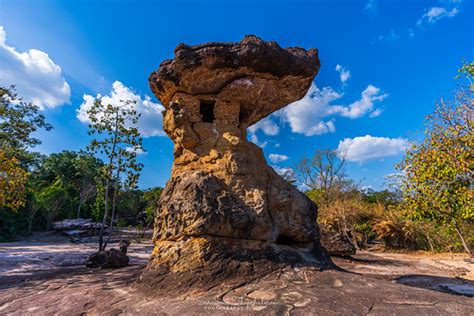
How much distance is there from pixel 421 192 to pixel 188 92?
24.0ft

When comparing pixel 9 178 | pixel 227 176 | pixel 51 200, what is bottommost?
pixel 227 176

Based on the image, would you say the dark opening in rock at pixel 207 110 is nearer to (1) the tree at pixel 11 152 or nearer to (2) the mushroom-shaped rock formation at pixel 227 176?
(2) the mushroom-shaped rock formation at pixel 227 176

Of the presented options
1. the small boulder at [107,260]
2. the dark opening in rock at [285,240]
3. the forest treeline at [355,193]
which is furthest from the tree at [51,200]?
the dark opening in rock at [285,240]

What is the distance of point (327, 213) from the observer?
51.9ft

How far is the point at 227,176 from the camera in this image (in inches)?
211

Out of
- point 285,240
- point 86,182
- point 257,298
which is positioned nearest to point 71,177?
point 86,182

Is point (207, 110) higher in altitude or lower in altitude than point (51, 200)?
higher

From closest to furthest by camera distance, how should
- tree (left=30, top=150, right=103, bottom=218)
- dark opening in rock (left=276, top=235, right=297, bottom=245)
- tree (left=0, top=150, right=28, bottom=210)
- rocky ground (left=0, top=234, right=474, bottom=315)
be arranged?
1. rocky ground (left=0, top=234, right=474, bottom=315)
2. dark opening in rock (left=276, top=235, right=297, bottom=245)
3. tree (left=0, top=150, right=28, bottom=210)
4. tree (left=30, top=150, right=103, bottom=218)

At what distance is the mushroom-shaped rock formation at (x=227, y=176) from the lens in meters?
4.54

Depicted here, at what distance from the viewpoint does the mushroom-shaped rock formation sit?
14.9ft

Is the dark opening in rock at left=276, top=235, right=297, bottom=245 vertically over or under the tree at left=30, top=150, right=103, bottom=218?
under

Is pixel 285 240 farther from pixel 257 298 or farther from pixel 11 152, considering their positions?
pixel 11 152

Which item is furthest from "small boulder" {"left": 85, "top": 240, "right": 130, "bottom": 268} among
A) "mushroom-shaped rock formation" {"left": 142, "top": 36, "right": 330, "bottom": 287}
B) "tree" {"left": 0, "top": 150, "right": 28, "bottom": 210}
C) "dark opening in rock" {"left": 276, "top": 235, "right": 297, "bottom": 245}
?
"dark opening in rock" {"left": 276, "top": 235, "right": 297, "bottom": 245}

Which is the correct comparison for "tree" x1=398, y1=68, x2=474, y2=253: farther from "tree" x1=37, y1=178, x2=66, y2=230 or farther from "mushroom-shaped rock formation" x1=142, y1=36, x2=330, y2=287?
"tree" x1=37, y1=178, x2=66, y2=230
